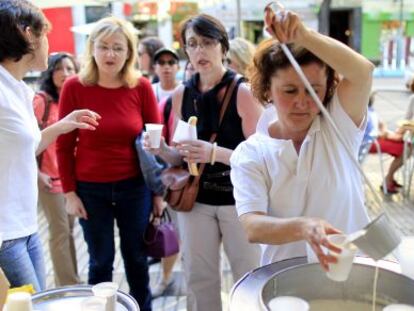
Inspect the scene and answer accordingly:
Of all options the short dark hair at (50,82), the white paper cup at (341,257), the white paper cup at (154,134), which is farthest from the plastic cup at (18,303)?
the short dark hair at (50,82)

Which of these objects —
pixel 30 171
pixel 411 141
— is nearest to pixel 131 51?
pixel 30 171

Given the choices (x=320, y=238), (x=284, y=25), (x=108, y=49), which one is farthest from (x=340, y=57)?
(x=108, y=49)

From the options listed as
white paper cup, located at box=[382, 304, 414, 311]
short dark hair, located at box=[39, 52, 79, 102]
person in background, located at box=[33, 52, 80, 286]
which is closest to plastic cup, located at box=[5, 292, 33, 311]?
white paper cup, located at box=[382, 304, 414, 311]

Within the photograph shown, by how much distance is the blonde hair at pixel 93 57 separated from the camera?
2588mm

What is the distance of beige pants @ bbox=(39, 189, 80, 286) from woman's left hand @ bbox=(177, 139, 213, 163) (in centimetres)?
120

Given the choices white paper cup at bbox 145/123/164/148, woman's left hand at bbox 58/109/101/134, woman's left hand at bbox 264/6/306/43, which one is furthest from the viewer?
white paper cup at bbox 145/123/164/148

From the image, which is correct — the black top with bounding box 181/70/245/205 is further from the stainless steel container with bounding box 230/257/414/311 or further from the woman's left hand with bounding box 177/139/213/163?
the stainless steel container with bounding box 230/257/414/311

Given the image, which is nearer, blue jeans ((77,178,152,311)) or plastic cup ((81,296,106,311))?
plastic cup ((81,296,106,311))

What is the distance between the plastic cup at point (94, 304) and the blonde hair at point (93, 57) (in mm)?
1546

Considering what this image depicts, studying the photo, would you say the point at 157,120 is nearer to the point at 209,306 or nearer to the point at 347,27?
the point at 209,306

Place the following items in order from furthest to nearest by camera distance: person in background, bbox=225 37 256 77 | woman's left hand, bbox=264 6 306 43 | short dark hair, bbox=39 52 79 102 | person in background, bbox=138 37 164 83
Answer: person in background, bbox=138 37 164 83 → person in background, bbox=225 37 256 77 → short dark hair, bbox=39 52 79 102 → woman's left hand, bbox=264 6 306 43

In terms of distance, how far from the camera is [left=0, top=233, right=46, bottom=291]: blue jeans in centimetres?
171

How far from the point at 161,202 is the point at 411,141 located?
3533mm

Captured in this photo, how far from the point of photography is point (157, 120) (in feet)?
8.84
